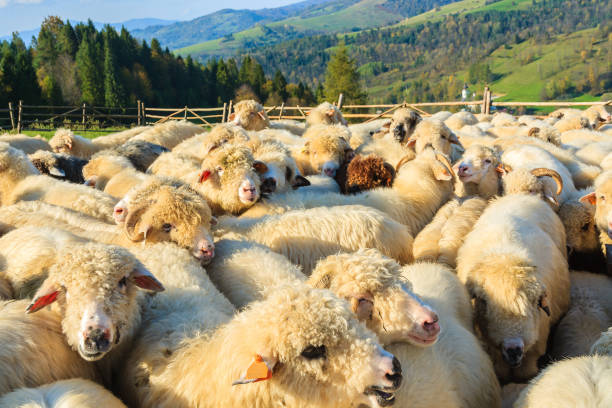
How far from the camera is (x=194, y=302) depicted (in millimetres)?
3564

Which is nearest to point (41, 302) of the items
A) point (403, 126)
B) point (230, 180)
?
point (230, 180)

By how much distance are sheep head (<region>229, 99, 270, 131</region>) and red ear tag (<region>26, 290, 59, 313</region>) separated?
269 inches

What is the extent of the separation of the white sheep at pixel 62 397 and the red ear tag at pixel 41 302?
1.78 feet

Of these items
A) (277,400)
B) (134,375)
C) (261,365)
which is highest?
(261,365)

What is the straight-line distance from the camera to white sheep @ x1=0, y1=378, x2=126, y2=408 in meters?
2.40

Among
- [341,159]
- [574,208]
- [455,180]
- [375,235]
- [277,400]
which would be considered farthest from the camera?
[341,159]

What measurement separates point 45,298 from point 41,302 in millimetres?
31

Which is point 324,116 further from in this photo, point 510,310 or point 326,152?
point 510,310

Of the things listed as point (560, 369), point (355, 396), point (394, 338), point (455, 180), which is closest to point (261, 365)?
point (355, 396)

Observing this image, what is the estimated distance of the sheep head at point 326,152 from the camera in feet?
24.2

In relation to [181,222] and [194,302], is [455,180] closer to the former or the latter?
[181,222]

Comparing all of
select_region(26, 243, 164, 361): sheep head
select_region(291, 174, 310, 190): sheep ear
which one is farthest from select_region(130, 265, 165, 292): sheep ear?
select_region(291, 174, 310, 190): sheep ear

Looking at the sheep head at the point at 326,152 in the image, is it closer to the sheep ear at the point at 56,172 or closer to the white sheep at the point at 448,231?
the white sheep at the point at 448,231

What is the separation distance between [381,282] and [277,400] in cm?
104
